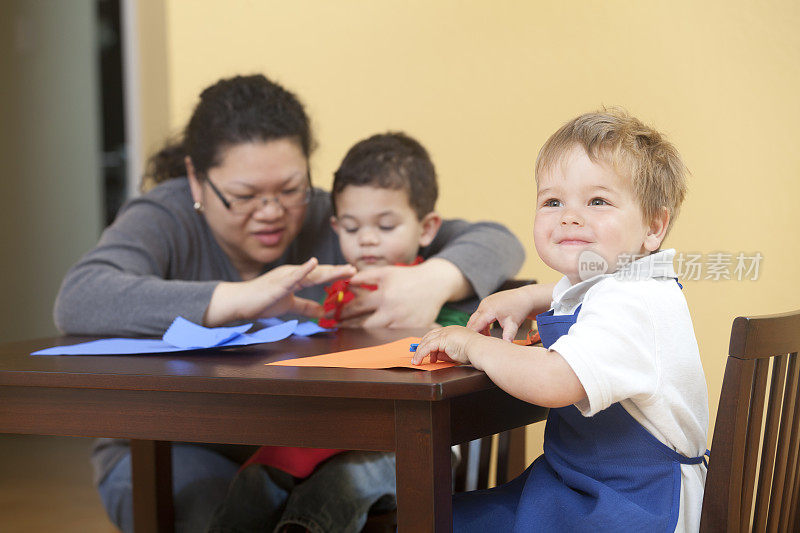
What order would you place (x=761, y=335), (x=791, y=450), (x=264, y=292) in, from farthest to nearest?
1. (x=264, y=292)
2. (x=791, y=450)
3. (x=761, y=335)

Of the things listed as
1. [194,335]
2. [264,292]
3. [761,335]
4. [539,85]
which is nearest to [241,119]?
[264,292]

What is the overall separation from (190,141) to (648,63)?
3.54ft

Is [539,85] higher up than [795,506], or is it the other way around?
[539,85]

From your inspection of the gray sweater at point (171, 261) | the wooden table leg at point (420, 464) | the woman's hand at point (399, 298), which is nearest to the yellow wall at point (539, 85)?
the gray sweater at point (171, 261)

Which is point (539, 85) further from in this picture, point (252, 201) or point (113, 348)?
point (113, 348)

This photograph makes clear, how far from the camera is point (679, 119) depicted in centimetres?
193

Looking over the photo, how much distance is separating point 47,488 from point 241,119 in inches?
64.1

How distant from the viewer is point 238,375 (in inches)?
36.1

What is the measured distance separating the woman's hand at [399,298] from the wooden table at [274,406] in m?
0.33

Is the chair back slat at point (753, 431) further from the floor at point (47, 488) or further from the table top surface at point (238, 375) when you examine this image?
the floor at point (47, 488)

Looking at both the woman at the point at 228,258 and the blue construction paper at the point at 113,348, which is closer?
the blue construction paper at the point at 113,348

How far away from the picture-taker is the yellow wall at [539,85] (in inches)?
72.6

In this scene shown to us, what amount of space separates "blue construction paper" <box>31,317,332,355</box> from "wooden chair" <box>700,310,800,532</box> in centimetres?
64

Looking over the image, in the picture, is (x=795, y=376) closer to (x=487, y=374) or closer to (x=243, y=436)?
(x=487, y=374)
